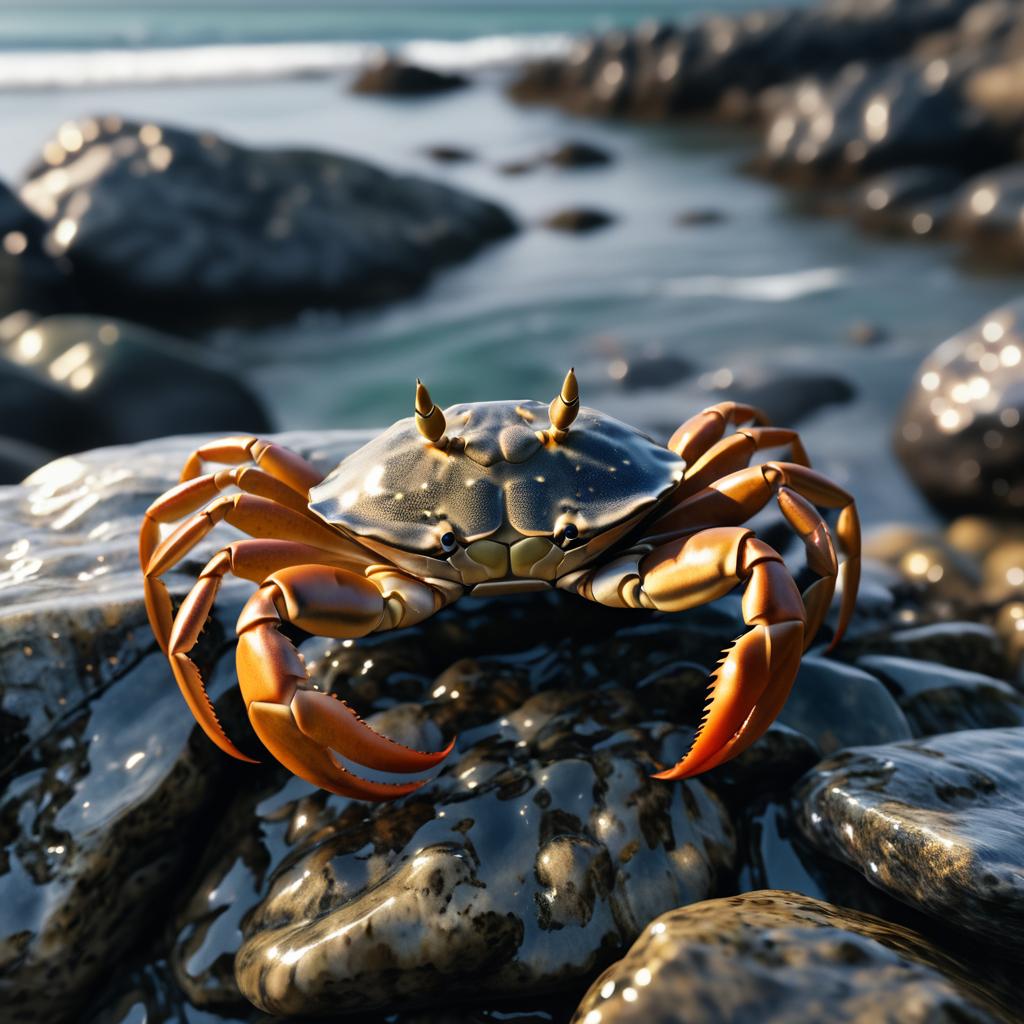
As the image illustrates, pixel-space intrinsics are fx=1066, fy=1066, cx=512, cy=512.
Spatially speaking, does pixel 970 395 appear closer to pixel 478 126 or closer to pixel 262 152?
pixel 262 152

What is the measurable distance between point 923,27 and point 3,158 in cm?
1694

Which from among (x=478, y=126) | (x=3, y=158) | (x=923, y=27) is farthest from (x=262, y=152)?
(x=923, y=27)

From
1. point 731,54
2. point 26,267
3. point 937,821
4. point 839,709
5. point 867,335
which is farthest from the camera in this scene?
point 731,54

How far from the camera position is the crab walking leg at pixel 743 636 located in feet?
8.04

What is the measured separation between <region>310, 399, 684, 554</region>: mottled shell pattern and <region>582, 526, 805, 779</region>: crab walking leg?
10.1 inches

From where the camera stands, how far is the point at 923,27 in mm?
20891

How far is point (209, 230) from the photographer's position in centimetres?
1012

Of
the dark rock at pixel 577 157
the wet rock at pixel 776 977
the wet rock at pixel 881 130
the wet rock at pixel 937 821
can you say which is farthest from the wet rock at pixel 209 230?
the wet rock at pixel 776 977

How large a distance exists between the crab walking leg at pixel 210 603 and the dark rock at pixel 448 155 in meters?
14.3

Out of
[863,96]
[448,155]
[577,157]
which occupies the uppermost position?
[863,96]

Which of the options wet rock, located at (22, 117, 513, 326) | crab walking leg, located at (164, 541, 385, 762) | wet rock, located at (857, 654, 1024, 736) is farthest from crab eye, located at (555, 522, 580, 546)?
wet rock, located at (22, 117, 513, 326)

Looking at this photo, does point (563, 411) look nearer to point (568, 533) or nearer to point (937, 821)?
point (568, 533)

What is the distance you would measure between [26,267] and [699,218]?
767 cm

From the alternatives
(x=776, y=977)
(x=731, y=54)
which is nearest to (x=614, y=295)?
(x=776, y=977)
